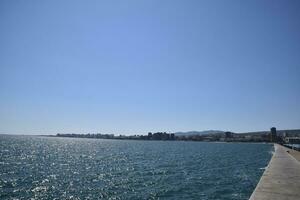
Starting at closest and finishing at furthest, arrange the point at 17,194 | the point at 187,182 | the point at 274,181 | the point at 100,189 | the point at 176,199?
the point at 274,181, the point at 176,199, the point at 17,194, the point at 100,189, the point at 187,182

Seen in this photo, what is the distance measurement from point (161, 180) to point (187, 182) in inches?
142

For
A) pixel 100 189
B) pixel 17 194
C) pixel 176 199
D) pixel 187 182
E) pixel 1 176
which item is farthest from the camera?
pixel 1 176

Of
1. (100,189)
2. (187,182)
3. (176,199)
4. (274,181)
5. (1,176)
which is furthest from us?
(1,176)

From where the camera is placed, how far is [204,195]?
2867 centimetres

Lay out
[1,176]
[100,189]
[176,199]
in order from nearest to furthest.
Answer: [176,199] → [100,189] → [1,176]

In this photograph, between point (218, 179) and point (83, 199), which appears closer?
point (83, 199)

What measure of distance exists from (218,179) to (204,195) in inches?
406

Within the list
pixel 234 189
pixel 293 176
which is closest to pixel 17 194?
pixel 234 189

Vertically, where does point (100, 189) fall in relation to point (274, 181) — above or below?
below

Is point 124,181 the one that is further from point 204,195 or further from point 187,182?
point 204,195

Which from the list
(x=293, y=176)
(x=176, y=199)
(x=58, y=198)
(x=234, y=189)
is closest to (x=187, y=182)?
(x=234, y=189)

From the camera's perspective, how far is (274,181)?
2494 cm

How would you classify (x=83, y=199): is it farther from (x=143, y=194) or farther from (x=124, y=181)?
(x=124, y=181)

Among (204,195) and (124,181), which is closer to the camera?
(204,195)
